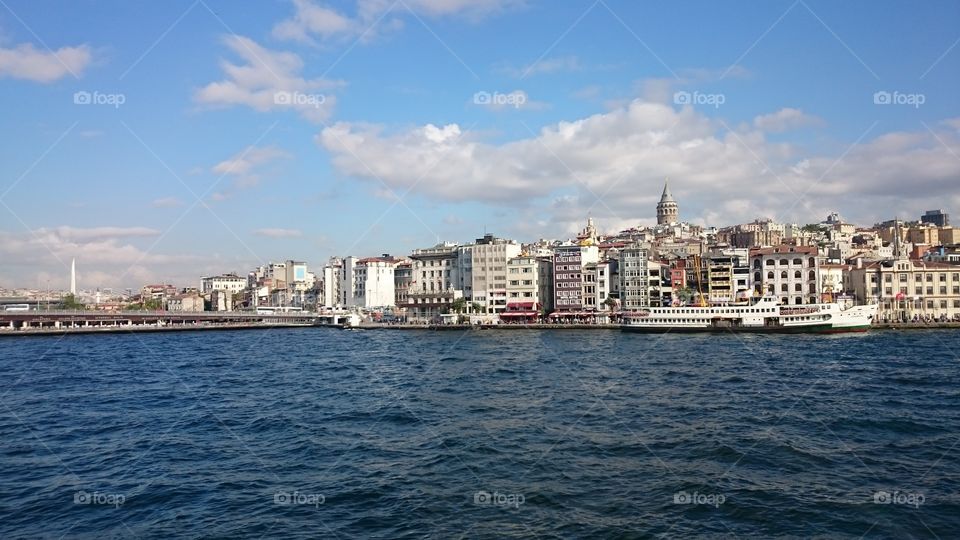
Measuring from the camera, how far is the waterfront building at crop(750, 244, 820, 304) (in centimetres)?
7581

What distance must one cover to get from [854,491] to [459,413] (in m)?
13.4

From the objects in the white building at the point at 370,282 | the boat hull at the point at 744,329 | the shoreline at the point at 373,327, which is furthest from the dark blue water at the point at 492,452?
the white building at the point at 370,282

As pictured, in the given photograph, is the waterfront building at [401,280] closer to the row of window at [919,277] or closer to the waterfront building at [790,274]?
the waterfront building at [790,274]

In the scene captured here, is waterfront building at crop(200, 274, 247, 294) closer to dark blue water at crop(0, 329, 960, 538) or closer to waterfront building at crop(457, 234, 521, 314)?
waterfront building at crop(457, 234, 521, 314)

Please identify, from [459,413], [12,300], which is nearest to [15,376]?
[459,413]

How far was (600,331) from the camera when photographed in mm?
72562

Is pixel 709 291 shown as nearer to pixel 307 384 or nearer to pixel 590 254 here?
pixel 590 254

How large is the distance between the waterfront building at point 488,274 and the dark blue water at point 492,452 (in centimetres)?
5044
